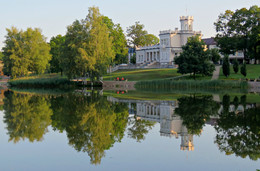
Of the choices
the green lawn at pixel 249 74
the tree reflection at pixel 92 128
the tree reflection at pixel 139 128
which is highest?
the green lawn at pixel 249 74

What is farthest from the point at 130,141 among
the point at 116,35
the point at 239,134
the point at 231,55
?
the point at 231,55

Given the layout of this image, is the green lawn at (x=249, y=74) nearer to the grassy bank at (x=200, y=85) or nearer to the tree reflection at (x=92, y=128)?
the grassy bank at (x=200, y=85)

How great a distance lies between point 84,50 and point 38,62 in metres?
21.7

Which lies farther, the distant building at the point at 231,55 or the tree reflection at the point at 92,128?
the distant building at the point at 231,55

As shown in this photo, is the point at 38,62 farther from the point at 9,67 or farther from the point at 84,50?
the point at 84,50

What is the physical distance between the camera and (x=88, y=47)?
184 ft

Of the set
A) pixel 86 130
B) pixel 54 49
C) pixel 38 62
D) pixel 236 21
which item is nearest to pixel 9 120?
pixel 86 130

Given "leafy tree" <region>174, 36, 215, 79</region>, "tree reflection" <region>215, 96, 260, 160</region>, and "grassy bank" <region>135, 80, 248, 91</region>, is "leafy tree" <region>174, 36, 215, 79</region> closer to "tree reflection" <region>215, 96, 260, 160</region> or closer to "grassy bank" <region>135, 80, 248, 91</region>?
"grassy bank" <region>135, 80, 248, 91</region>

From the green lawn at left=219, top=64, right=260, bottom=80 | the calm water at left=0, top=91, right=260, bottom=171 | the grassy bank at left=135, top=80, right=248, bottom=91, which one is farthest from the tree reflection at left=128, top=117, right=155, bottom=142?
the green lawn at left=219, top=64, right=260, bottom=80

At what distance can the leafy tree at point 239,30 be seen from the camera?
7256 cm

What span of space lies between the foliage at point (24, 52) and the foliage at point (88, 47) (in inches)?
644

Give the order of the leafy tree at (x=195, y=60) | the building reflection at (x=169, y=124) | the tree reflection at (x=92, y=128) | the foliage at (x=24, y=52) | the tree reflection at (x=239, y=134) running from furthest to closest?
the foliage at (x=24, y=52), the leafy tree at (x=195, y=60), the building reflection at (x=169, y=124), the tree reflection at (x=92, y=128), the tree reflection at (x=239, y=134)

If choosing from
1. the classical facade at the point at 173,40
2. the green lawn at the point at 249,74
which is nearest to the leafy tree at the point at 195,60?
the green lawn at the point at 249,74

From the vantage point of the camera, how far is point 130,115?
68.4 feet
